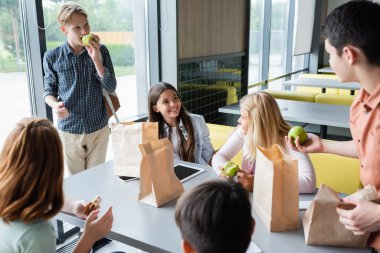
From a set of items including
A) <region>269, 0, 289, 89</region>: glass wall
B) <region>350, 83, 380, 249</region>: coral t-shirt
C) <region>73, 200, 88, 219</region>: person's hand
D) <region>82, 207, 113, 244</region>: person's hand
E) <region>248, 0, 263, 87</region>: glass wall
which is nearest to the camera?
<region>350, 83, 380, 249</region>: coral t-shirt

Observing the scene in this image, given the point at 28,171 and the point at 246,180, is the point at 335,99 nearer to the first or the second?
the point at 246,180

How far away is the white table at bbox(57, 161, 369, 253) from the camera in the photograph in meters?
1.21

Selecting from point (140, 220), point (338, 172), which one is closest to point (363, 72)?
point (140, 220)

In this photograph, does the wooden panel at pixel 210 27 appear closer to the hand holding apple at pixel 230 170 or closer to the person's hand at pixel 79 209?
the hand holding apple at pixel 230 170

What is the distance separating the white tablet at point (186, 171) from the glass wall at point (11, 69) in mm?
1144

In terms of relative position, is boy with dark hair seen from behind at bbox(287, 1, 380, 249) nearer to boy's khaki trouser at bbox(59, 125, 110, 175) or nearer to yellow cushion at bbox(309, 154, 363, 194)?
yellow cushion at bbox(309, 154, 363, 194)

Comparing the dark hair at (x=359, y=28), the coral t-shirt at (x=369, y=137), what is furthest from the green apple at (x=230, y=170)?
the dark hair at (x=359, y=28)

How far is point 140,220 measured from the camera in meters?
1.38

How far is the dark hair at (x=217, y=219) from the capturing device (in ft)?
2.71

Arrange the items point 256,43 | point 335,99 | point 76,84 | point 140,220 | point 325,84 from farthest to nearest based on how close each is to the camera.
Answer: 1. point 256,43
2. point 325,84
3. point 335,99
4. point 76,84
5. point 140,220

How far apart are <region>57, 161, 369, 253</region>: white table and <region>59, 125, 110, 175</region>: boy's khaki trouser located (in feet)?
2.00

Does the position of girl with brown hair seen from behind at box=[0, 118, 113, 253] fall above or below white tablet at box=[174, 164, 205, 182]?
above

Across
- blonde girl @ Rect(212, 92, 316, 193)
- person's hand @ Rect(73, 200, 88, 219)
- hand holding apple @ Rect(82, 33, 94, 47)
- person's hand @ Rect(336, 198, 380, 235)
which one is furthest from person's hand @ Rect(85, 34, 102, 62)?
person's hand @ Rect(336, 198, 380, 235)

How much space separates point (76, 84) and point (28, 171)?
1334 mm
